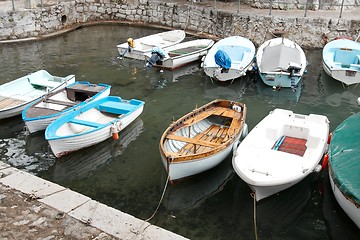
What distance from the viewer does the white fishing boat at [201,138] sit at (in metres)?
8.15

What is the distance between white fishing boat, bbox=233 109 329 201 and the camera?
24.5 ft

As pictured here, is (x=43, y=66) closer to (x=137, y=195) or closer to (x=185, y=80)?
(x=185, y=80)

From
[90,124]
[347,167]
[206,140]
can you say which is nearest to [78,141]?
[90,124]

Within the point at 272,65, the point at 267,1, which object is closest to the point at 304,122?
the point at 272,65

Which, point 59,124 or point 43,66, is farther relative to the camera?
point 43,66

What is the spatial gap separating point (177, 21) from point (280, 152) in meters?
14.7

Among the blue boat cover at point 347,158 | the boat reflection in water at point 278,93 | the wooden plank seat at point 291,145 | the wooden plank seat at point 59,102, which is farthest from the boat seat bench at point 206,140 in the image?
the boat reflection in water at point 278,93

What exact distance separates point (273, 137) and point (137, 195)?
3541 mm

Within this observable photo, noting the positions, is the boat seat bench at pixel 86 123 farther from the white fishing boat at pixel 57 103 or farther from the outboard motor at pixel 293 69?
the outboard motor at pixel 293 69

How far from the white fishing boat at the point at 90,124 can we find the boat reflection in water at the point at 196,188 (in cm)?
256

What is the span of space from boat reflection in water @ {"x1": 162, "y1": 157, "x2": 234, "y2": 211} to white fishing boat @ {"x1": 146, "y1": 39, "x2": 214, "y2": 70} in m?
7.44

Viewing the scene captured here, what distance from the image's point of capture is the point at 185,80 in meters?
15.1

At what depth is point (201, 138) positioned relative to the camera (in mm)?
9773

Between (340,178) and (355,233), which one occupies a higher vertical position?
(340,178)
